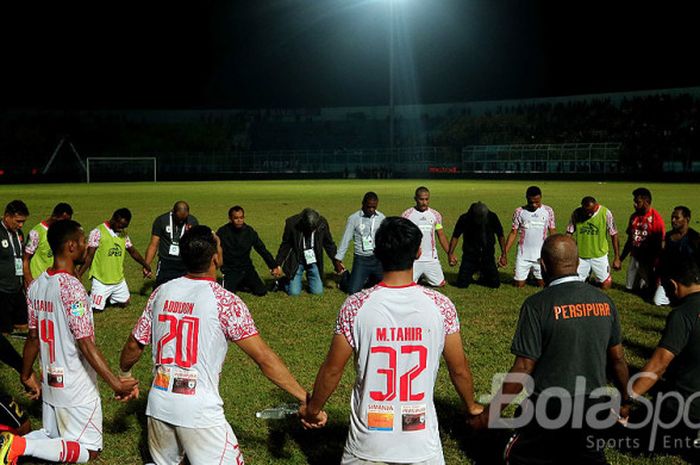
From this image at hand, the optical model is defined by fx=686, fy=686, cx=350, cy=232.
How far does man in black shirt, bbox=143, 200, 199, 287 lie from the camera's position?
11266mm

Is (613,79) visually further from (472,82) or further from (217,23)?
(217,23)

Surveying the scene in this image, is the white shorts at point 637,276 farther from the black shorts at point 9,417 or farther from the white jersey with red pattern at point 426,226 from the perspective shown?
the black shorts at point 9,417

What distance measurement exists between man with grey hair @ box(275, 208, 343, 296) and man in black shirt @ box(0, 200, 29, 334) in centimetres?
426

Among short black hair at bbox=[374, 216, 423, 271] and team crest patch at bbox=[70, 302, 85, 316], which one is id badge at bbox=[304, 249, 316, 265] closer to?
team crest patch at bbox=[70, 302, 85, 316]

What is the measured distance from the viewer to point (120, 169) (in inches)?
2734

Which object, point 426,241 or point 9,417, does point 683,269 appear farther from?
point 426,241

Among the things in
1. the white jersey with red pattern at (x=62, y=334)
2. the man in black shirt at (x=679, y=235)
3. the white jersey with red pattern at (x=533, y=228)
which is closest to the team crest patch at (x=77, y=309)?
the white jersey with red pattern at (x=62, y=334)

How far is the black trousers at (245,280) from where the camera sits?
12.0 meters

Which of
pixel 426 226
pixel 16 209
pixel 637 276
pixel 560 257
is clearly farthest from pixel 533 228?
pixel 560 257

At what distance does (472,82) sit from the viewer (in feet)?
275

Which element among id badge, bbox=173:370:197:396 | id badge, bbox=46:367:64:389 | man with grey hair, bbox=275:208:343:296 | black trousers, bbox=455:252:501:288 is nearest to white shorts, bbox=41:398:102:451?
id badge, bbox=46:367:64:389

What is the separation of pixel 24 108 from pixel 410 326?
8986 cm

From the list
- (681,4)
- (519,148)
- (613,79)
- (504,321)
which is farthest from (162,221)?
(613,79)

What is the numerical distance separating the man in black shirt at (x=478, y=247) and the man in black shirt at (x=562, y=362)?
8513 mm
